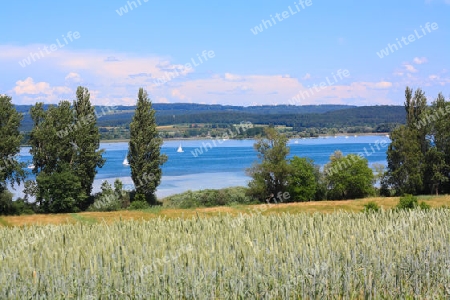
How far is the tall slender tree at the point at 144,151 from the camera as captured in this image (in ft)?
197

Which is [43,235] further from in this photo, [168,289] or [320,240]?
[320,240]

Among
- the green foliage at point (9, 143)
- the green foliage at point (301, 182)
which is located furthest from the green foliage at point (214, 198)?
the green foliage at point (9, 143)

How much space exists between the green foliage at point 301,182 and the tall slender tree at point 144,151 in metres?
16.7

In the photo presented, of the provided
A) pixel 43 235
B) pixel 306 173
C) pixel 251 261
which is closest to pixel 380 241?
pixel 251 261

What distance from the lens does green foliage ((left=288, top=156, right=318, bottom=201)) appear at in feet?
209

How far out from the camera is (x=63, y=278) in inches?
555

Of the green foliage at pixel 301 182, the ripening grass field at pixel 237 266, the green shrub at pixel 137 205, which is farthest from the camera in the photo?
the green foliage at pixel 301 182

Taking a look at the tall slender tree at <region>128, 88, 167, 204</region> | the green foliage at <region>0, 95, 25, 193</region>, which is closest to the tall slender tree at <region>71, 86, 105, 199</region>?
the tall slender tree at <region>128, 88, 167, 204</region>

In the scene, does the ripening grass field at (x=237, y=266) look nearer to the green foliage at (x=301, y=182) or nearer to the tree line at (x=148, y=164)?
the tree line at (x=148, y=164)

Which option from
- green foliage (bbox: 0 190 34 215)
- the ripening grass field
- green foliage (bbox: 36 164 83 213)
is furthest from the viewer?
green foliage (bbox: 36 164 83 213)

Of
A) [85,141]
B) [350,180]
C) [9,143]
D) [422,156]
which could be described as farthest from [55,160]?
[422,156]

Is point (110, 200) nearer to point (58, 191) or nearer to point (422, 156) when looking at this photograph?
point (58, 191)

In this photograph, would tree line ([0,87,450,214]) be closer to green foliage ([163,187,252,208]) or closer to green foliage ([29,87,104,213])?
green foliage ([29,87,104,213])

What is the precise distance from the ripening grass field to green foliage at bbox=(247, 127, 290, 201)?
44827 millimetres
